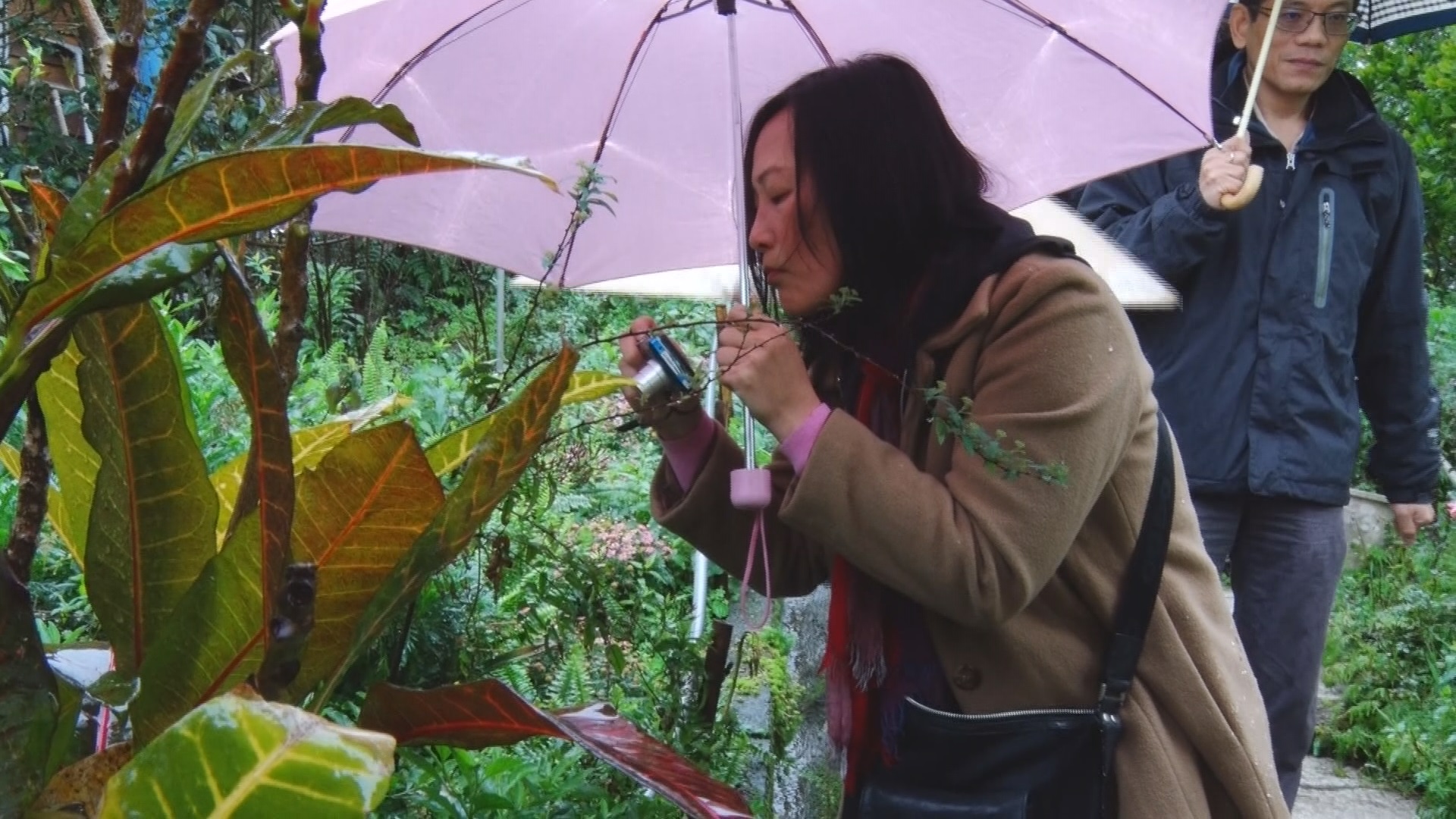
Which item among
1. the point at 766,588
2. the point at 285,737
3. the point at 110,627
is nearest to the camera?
the point at 285,737

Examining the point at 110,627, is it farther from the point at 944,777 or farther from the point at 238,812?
the point at 944,777

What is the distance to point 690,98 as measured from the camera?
2.20 metres

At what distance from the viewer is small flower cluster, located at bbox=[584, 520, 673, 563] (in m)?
3.42

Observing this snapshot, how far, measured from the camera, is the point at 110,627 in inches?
40.8

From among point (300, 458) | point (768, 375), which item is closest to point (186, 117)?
point (300, 458)

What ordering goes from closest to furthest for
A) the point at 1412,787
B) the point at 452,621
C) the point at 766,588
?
the point at 766,588, the point at 452,621, the point at 1412,787

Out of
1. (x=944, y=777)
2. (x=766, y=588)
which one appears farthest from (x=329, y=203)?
(x=944, y=777)

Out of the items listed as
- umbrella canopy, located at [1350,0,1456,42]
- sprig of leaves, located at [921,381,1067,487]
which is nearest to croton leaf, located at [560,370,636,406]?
sprig of leaves, located at [921,381,1067,487]

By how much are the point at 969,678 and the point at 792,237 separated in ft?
2.00

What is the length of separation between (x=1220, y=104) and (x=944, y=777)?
191cm

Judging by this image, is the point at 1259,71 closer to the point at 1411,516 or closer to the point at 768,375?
the point at 1411,516

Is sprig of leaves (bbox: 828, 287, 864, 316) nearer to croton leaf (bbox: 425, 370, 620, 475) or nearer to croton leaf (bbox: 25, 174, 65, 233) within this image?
croton leaf (bbox: 425, 370, 620, 475)

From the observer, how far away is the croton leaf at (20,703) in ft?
2.81

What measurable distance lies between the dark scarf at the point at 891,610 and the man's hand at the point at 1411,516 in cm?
191
